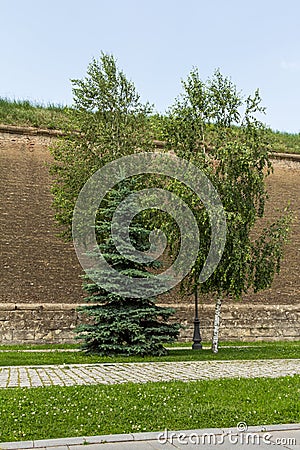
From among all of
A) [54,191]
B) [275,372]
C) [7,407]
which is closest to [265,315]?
[54,191]

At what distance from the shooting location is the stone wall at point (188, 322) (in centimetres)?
1758

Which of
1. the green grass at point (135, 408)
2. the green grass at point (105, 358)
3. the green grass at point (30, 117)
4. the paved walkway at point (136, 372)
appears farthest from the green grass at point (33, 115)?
the green grass at point (135, 408)

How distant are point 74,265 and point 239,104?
8394 millimetres

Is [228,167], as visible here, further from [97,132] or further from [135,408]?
[135,408]

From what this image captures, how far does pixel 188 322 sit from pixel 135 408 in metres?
13.9

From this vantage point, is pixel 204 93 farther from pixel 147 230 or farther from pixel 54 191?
pixel 54 191

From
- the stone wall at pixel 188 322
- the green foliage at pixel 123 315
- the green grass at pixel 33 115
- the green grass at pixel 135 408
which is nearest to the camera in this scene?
the green grass at pixel 135 408

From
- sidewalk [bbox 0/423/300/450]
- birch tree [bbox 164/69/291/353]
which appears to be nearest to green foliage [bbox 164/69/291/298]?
birch tree [bbox 164/69/291/353]

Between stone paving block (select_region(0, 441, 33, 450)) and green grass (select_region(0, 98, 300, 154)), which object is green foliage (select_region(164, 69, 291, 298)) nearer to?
green grass (select_region(0, 98, 300, 154))

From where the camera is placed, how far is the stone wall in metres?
17.6

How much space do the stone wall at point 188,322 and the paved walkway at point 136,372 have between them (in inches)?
258

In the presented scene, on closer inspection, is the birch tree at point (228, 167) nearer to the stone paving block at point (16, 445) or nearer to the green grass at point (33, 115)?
the green grass at point (33, 115)

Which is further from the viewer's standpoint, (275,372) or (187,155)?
(187,155)

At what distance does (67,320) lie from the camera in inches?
712
